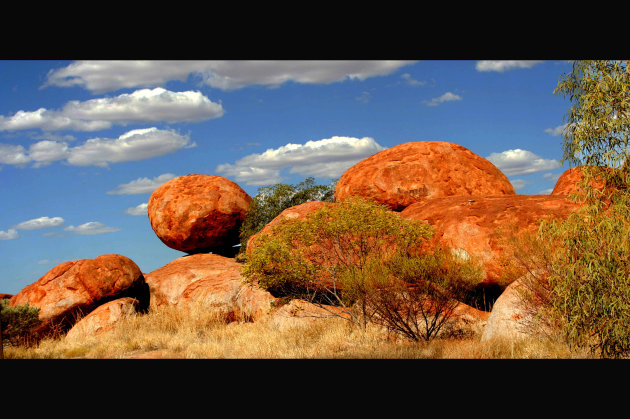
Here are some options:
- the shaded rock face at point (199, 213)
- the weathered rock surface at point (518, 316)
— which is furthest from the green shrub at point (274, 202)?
the weathered rock surface at point (518, 316)

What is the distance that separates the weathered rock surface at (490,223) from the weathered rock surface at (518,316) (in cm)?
106

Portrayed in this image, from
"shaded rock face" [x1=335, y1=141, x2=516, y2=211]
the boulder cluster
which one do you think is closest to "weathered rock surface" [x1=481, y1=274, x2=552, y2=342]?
the boulder cluster

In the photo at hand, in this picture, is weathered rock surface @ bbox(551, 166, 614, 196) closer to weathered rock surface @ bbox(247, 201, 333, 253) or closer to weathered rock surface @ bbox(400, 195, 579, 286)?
weathered rock surface @ bbox(400, 195, 579, 286)

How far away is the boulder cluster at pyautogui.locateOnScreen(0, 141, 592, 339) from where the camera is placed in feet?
46.7

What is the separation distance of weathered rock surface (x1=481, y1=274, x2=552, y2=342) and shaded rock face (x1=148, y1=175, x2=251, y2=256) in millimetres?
14255

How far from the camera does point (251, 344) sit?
42.4 ft

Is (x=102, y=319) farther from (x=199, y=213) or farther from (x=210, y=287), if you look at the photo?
(x=199, y=213)

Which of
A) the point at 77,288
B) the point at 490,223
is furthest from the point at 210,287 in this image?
the point at 490,223

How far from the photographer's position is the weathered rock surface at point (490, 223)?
13.6m

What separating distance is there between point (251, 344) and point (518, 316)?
5738 mm

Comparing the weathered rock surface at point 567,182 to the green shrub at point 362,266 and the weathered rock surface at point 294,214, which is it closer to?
the green shrub at point 362,266
